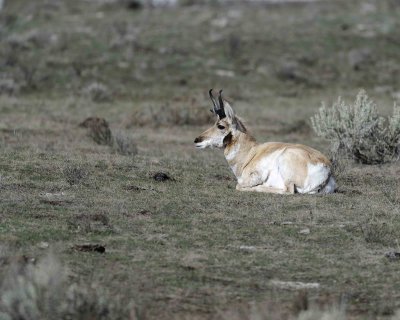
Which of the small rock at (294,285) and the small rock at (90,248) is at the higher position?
the small rock at (90,248)

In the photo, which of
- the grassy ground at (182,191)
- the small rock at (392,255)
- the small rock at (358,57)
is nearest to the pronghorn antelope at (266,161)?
the grassy ground at (182,191)

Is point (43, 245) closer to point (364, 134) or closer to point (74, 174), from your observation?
point (74, 174)

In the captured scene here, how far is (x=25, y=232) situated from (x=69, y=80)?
24.3m

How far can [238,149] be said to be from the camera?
14898 millimetres

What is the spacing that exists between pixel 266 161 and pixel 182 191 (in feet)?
4.19

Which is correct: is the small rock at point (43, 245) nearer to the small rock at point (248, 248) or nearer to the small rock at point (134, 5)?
the small rock at point (248, 248)

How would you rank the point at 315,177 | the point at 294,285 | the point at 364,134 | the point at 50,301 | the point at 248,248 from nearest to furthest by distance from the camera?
the point at 50,301
the point at 294,285
the point at 248,248
the point at 315,177
the point at 364,134

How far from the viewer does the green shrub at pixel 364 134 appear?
62.4 feet

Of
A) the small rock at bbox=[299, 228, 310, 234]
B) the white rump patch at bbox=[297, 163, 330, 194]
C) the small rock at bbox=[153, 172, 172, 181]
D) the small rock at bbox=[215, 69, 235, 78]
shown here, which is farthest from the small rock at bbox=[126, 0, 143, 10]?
the small rock at bbox=[299, 228, 310, 234]

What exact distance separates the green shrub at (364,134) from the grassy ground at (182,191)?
2.19 feet

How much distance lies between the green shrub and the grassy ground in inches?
26.2

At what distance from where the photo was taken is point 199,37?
44.5m

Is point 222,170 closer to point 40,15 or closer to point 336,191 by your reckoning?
point 336,191

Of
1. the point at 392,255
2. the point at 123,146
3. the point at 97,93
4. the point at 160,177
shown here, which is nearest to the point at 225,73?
the point at 97,93
